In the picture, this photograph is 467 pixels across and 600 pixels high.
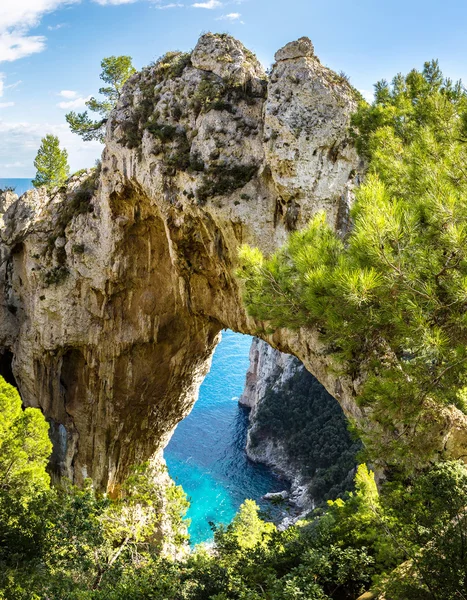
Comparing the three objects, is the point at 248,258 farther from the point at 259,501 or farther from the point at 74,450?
the point at 259,501

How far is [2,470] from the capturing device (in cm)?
1077

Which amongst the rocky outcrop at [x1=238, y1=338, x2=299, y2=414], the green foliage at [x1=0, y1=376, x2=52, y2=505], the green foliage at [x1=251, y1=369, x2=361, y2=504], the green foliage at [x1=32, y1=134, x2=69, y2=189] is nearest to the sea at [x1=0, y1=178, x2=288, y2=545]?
the rocky outcrop at [x1=238, y1=338, x2=299, y2=414]

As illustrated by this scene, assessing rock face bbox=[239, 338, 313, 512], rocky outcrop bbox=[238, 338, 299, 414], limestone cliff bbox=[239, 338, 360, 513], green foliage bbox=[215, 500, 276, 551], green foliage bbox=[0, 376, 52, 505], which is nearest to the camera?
green foliage bbox=[0, 376, 52, 505]

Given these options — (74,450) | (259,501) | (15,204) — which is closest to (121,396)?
(74,450)

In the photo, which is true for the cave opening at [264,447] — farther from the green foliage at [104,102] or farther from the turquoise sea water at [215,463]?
the green foliage at [104,102]

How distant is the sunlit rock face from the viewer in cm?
1138

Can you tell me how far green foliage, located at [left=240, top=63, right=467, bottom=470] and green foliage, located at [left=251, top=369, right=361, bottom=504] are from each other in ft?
100

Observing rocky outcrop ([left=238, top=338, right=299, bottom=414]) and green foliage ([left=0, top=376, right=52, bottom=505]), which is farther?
rocky outcrop ([left=238, top=338, right=299, bottom=414])

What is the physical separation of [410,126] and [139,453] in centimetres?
1641

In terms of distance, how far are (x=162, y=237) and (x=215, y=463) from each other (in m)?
31.0

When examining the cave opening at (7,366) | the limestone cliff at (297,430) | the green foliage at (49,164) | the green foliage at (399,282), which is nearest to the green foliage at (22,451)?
the cave opening at (7,366)

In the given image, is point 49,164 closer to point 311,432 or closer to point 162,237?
point 162,237

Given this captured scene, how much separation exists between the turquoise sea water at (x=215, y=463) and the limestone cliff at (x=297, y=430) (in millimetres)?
1835

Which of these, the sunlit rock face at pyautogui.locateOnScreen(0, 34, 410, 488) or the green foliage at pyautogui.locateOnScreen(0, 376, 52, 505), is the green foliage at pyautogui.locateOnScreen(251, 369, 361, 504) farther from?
the green foliage at pyautogui.locateOnScreen(0, 376, 52, 505)
